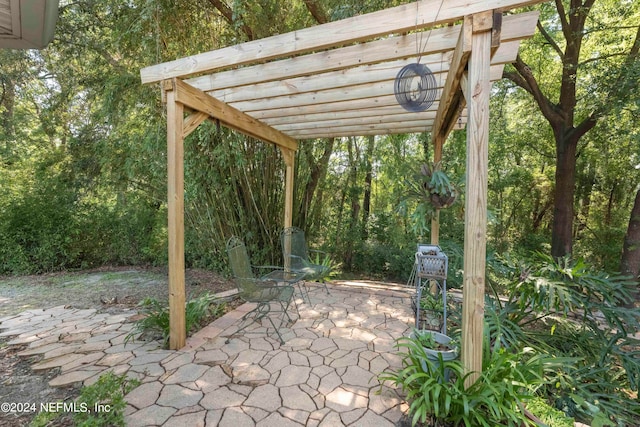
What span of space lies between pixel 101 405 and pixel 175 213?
1218 millimetres

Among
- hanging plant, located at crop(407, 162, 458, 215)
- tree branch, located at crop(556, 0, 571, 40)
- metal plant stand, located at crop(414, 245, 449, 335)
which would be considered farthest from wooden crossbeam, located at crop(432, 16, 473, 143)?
tree branch, located at crop(556, 0, 571, 40)

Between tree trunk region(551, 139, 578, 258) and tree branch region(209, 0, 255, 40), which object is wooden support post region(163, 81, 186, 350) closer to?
tree branch region(209, 0, 255, 40)

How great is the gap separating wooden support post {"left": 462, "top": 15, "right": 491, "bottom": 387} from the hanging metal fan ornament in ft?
1.55

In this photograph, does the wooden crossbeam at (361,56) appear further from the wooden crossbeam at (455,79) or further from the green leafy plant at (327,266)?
the green leafy plant at (327,266)

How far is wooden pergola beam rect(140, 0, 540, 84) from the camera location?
1.43 m

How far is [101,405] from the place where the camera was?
59.8 inches

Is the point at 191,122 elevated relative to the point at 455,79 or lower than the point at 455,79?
lower

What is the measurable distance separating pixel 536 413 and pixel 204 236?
4460 millimetres

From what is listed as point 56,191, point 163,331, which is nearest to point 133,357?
point 163,331

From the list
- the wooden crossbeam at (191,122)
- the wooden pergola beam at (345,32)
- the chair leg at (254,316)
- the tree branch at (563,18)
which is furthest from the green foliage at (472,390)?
the tree branch at (563,18)

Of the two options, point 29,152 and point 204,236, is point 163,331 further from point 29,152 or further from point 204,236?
point 29,152

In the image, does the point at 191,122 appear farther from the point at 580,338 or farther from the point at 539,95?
the point at 539,95

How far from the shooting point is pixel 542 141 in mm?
5996

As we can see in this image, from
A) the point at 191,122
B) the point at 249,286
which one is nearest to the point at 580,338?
the point at 249,286
